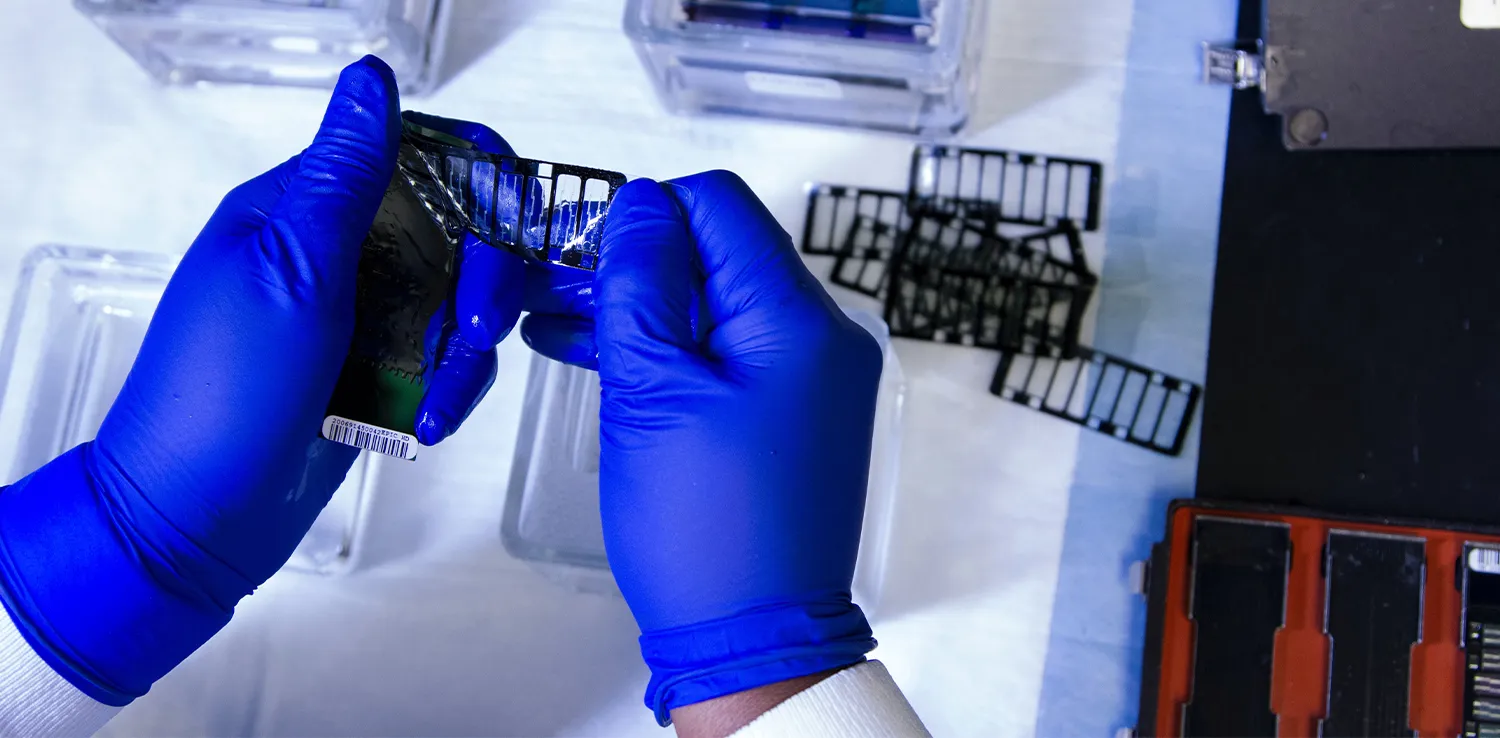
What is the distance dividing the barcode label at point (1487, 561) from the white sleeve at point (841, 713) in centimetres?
65

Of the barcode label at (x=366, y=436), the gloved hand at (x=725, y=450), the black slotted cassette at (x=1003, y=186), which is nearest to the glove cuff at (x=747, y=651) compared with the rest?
the gloved hand at (x=725, y=450)

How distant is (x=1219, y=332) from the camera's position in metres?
1.10

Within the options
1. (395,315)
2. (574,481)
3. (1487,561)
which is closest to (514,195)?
(395,315)

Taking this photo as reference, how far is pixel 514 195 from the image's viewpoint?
830 mm

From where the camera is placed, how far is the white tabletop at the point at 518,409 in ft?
3.48

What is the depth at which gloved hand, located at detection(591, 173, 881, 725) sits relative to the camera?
782 mm

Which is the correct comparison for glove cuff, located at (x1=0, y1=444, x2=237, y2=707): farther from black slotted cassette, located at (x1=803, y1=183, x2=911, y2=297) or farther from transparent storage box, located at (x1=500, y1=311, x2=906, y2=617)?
black slotted cassette, located at (x1=803, y1=183, x2=911, y2=297)

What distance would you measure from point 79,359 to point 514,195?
0.63 meters

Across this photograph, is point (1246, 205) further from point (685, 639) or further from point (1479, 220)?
point (685, 639)

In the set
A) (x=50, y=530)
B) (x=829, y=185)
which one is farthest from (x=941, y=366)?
(x=50, y=530)

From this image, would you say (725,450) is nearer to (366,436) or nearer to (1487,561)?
(366,436)

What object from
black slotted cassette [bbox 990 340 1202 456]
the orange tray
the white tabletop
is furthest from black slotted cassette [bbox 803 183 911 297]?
the orange tray

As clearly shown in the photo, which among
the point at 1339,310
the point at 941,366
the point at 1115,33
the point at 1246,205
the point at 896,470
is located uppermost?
the point at 1115,33

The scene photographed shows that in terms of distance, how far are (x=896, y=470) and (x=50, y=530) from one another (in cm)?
77
